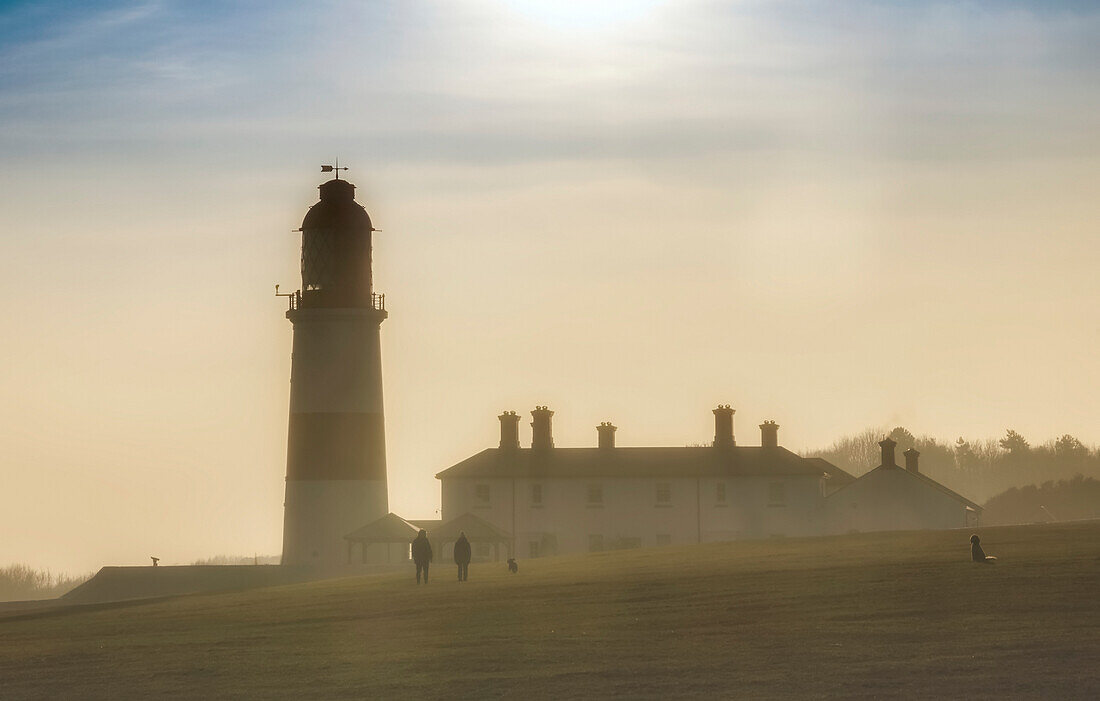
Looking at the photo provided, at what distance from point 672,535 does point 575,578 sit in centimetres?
4264

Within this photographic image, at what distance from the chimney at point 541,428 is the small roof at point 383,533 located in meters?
27.1

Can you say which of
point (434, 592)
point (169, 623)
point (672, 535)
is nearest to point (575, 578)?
point (434, 592)

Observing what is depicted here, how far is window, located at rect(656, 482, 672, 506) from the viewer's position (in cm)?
9606

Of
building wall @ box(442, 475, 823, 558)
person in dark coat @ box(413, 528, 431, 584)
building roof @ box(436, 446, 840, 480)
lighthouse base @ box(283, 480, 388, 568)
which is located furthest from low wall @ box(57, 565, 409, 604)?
building roof @ box(436, 446, 840, 480)

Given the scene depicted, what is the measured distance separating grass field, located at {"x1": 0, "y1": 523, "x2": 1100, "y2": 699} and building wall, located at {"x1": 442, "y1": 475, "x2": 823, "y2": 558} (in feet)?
127

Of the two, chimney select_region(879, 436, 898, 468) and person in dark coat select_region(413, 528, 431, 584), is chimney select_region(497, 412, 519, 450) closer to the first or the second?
chimney select_region(879, 436, 898, 468)

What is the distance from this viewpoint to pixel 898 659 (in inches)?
1316

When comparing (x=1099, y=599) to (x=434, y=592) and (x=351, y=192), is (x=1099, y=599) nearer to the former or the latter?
(x=434, y=592)

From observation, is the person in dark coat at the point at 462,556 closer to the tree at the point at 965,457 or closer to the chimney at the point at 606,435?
the chimney at the point at 606,435

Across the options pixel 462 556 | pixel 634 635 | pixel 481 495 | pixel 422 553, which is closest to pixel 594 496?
pixel 481 495

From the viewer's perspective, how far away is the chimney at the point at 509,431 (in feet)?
324

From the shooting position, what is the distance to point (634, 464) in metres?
97.3

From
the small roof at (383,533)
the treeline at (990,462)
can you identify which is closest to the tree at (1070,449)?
the treeline at (990,462)

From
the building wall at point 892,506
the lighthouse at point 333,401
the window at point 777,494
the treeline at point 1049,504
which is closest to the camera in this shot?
the lighthouse at point 333,401
